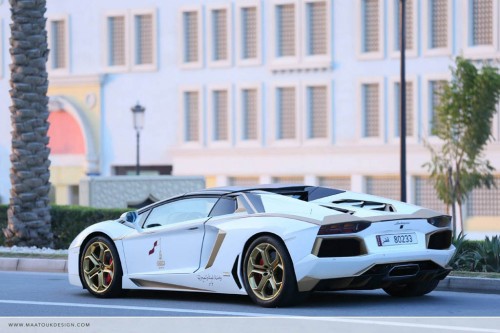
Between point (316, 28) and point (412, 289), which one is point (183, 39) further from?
point (412, 289)

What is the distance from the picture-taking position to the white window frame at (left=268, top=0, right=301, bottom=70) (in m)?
52.2

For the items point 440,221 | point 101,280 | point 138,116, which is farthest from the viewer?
point 138,116

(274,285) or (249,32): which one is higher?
(249,32)

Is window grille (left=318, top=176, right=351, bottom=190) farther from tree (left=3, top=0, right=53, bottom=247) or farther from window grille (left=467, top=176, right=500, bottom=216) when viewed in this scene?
tree (left=3, top=0, right=53, bottom=247)

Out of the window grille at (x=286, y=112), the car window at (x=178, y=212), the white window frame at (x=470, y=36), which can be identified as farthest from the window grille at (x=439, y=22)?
the car window at (x=178, y=212)

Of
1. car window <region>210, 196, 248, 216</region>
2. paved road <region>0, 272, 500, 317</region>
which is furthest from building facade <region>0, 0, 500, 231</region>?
car window <region>210, 196, 248, 216</region>

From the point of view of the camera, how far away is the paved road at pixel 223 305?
1309cm

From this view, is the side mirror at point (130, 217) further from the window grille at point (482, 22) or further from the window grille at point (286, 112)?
the window grille at point (286, 112)

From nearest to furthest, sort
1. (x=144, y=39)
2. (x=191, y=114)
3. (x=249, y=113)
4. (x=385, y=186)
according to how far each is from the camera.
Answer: (x=385, y=186) → (x=249, y=113) → (x=191, y=114) → (x=144, y=39)

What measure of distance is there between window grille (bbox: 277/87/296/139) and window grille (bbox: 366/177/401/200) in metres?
3.73

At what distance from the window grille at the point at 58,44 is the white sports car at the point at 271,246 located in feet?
141

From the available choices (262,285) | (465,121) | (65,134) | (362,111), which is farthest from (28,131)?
(65,134)

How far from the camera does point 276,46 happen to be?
52.8 metres

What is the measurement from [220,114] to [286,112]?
299 centimetres
